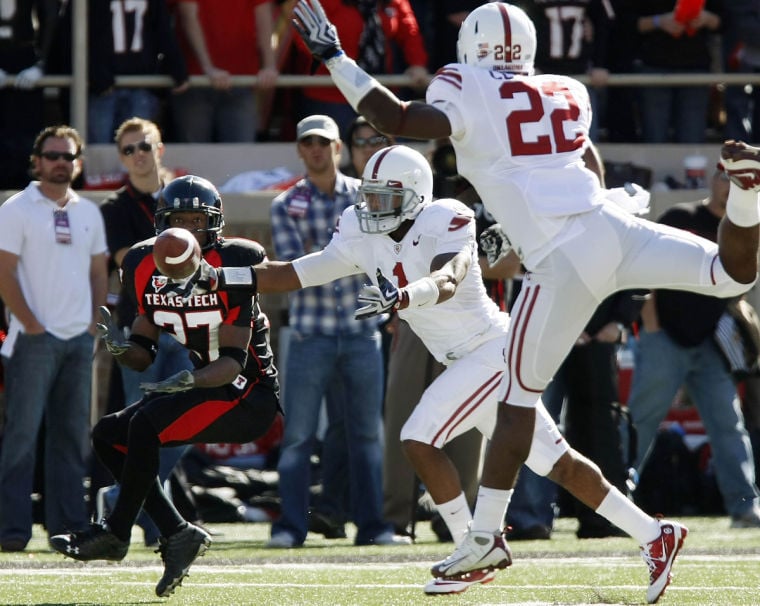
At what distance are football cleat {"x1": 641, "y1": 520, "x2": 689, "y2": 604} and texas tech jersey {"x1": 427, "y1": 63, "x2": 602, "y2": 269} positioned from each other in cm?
105

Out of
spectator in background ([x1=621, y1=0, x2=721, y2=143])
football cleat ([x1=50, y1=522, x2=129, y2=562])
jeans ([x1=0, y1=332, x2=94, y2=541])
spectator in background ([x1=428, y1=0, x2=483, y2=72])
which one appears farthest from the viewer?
spectator in background ([x1=621, y1=0, x2=721, y2=143])

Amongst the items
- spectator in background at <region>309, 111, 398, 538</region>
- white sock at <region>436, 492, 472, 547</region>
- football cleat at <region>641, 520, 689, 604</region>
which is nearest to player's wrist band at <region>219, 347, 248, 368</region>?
white sock at <region>436, 492, 472, 547</region>

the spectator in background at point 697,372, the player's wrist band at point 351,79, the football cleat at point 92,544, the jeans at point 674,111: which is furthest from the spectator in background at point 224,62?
the player's wrist band at point 351,79

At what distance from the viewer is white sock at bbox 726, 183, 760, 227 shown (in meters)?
5.43

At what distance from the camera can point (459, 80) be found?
5.55 meters

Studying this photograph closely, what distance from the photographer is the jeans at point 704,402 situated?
350 inches

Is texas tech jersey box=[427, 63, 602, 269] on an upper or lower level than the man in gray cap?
upper

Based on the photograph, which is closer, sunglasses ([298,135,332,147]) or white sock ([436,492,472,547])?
white sock ([436,492,472,547])

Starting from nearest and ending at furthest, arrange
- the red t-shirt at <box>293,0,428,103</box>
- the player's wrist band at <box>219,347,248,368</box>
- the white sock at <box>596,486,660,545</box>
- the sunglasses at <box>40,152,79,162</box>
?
the white sock at <box>596,486,660,545</box> → the player's wrist band at <box>219,347,248,368</box> → the sunglasses at <box>40,152,79,162</box> → the red t-shirt at <box>293,0,428,103</box>

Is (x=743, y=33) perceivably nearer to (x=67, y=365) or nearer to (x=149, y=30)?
(x=149, y=30)

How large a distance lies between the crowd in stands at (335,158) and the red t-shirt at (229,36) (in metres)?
0.01

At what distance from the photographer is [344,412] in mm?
8328

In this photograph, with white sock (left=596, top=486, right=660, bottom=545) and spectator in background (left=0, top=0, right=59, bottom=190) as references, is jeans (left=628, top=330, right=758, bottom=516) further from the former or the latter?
spectator in background (left=0, top=0, right=59, bottom=190)

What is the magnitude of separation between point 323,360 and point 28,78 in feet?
9.15
